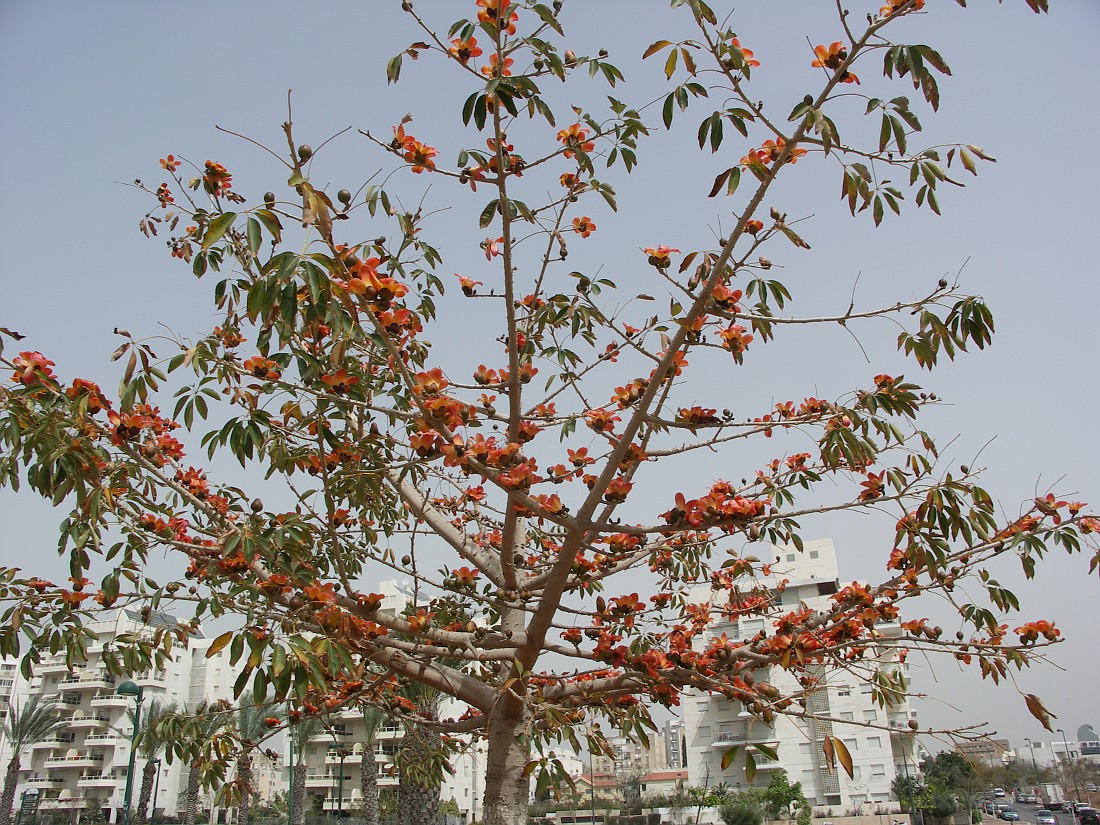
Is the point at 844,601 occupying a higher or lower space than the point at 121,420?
lower

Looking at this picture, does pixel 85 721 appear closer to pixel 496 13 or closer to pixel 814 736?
pixel 814 736

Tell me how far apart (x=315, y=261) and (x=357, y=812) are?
35.0m

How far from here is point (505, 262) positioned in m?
3.21

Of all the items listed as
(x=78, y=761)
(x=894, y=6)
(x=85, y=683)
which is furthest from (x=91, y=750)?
(x=894, y=6)

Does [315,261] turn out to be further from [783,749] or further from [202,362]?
[783,749]

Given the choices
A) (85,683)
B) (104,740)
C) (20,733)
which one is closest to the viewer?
(20,733)

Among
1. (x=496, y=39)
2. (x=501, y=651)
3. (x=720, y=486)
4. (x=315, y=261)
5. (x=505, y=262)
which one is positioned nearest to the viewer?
(x=315, y=261)

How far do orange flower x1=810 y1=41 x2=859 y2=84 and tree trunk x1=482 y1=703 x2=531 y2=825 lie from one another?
312 cm

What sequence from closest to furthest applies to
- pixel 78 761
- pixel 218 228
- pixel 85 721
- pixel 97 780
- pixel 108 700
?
pixel 218 228
pixel 97 780
pixel 78 761
pixel 85 721
pixel 108 700

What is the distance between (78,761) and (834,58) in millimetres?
45642

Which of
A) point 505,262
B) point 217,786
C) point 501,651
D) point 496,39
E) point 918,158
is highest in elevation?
point 496,39

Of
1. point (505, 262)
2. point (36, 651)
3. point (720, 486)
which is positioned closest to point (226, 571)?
point (36, 651)

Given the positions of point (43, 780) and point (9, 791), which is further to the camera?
point (43, 780)

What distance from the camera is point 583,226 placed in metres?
3.79
